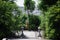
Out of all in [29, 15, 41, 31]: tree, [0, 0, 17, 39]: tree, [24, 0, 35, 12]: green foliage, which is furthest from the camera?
[24, 0, 35, 12]: green foliage

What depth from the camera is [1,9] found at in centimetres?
1073

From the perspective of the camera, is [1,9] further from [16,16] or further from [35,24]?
[35,24]

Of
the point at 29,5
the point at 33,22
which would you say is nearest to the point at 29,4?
the point at 29,5

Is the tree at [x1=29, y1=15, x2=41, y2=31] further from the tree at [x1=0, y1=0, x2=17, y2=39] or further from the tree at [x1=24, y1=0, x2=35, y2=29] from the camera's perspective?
the tree at [x1=0, y1=0, x2=17, y2=39]

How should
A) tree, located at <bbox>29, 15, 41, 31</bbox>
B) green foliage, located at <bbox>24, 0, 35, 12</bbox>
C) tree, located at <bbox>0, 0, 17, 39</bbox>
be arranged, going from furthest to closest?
green foliage, located at <bbox>24, 0, 35, 12</bbox> < tree, located at <bbox>29, 15, 41, 31</bbox> < tree, located at <bbox>0, 0, 17, 39</bbox>

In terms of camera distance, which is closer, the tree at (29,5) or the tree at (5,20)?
the tree at (5,20)

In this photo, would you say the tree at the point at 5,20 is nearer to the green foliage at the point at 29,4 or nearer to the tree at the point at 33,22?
the tree at the point at 33,22

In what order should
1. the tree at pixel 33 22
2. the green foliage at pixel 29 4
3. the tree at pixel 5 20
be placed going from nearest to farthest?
the tree at pixel 5 20
the tree at pixel 33 22
the green foliage at pixel 29 4

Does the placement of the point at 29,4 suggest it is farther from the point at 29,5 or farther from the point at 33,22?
the point at 33,22

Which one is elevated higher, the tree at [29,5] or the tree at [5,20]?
the tree at [29,5]

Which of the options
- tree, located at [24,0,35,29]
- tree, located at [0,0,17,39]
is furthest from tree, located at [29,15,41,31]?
tree, located at [0,0,17,39]

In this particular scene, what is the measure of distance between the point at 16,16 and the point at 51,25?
4.98m

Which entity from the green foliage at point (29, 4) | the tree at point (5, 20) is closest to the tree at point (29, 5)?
the green foliage at point (29, 4)

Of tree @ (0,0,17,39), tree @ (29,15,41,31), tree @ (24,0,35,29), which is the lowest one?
tree @ (29,15,41,31)
